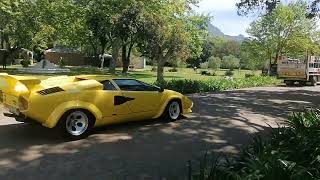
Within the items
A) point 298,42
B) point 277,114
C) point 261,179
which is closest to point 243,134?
point 277,114

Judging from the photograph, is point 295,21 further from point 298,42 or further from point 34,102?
point 34,102

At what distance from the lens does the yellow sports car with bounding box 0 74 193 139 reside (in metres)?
8.30

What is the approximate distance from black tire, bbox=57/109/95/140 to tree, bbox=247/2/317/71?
1574 inches

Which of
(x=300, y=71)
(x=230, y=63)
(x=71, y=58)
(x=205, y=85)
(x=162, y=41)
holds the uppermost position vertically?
(x=162, y=41)

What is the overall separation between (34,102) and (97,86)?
1.41m

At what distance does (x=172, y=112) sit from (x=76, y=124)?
9.95ft

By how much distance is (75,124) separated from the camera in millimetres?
8688

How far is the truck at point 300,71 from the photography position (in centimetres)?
3086

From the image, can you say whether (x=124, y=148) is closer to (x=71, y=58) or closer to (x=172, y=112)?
(x=172, y=112)

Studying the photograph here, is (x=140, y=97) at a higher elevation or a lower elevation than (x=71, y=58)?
lower

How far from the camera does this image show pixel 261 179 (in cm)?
490

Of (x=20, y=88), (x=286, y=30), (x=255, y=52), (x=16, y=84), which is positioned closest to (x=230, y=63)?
(x=255, y=52)

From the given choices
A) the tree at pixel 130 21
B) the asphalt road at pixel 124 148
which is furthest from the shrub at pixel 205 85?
the tree at pixel 130 21

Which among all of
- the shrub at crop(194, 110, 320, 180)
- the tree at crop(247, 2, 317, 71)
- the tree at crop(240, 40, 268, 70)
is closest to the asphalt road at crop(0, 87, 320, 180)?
the shrub at crop(194, 110, 320, 180)
